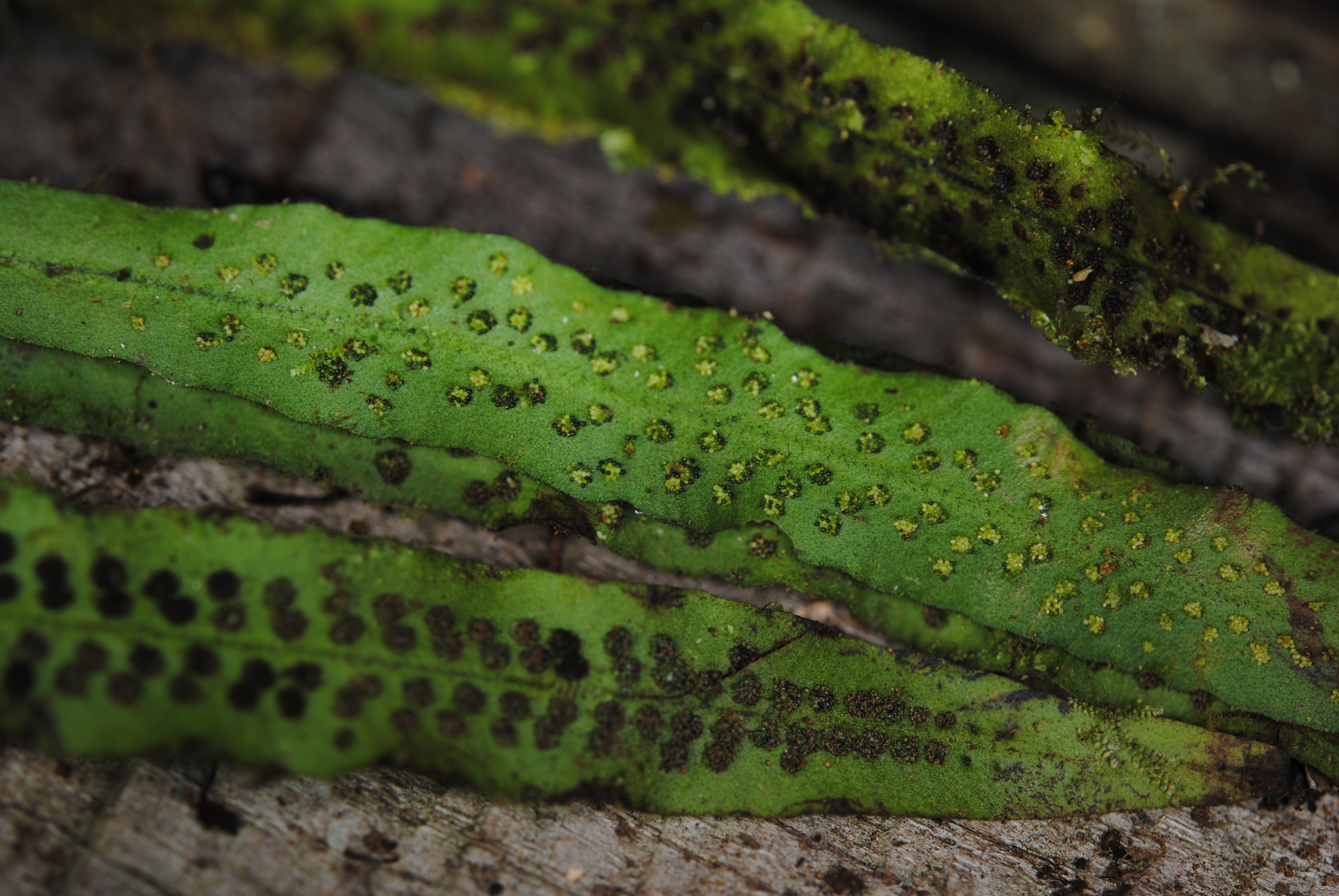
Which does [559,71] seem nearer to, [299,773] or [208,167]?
[208,167]

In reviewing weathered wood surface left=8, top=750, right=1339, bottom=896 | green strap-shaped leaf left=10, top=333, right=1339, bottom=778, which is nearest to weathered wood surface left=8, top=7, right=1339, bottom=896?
weathered wood surface left=8, top=750, right=1339, bottom=896

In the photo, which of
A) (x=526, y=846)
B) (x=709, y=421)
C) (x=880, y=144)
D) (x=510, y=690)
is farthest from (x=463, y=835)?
(x=880, y=144)

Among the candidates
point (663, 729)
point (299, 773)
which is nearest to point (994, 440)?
point (663, 729)

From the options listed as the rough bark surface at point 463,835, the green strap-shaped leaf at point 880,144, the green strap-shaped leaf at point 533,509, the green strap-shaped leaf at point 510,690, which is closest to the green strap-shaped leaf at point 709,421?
the green strap-shaped leaf at point 533,509

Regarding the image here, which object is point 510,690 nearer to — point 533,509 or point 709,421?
point 533,509

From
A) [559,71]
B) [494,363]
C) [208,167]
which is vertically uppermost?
[559,71]

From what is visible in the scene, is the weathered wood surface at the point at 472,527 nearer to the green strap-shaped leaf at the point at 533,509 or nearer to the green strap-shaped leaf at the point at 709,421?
the green strap-shaped leaf at the point at 533,509

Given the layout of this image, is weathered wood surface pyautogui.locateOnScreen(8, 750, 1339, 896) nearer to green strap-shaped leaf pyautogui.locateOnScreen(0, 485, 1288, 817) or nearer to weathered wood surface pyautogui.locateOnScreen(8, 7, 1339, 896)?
weathered wood surface pyautogui.locateOnScreen(8, 7, 1339, 896)
